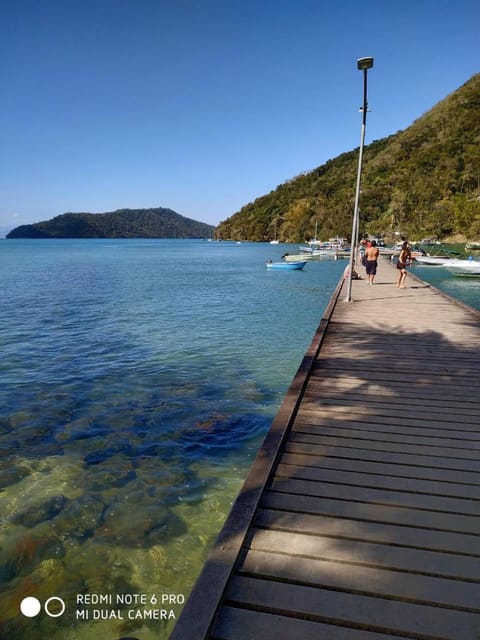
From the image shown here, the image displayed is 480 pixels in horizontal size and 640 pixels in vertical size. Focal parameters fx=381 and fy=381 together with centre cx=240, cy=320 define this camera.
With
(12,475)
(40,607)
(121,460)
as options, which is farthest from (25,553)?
(121,460)

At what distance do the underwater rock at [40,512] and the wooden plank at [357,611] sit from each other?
11.4ft

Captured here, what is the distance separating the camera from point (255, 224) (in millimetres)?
178375

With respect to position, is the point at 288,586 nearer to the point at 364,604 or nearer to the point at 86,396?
the point at 364,604

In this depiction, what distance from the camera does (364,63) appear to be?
10.2 metres

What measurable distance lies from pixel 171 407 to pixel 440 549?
605 cm

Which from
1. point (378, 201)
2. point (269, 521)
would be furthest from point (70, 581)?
point (378, 201)

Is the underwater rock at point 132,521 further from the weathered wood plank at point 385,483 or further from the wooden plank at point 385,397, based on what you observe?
the wooden plank at point 385,397

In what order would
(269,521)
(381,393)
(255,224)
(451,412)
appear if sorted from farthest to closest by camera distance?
(255,224)
(381,393)
(451,412)
(269,521)

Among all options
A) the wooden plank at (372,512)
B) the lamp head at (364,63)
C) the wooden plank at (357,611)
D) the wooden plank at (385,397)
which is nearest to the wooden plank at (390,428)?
the wooden plank at (385,397)

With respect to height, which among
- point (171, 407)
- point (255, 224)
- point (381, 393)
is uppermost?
point (255, 224)

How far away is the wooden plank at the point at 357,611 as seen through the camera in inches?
84.8

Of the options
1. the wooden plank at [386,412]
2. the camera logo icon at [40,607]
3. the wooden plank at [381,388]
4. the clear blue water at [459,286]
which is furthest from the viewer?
the clear blue water at [459,286]

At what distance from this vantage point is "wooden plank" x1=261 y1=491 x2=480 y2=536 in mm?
2973

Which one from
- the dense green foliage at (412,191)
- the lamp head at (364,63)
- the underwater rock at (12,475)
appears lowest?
the underwater rock at (12,475)
